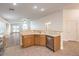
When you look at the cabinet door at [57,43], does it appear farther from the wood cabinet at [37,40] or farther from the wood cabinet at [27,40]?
the wood cabinet at [27,40]

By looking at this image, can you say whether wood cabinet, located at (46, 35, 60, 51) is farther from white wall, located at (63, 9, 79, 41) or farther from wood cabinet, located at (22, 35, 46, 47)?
white wall, located at (63, 9, 79, 41)

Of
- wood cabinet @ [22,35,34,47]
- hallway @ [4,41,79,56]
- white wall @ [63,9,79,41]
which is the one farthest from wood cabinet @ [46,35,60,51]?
white wall @ [63,9,79,41]

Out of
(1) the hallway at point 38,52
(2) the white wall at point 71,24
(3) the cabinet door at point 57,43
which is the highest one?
(2) the white wall at point 71,24

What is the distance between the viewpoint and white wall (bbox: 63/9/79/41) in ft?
22.8

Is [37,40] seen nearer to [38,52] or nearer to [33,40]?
[33,40]

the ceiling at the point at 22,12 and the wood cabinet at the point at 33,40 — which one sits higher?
the ceiling at the point at 22,12

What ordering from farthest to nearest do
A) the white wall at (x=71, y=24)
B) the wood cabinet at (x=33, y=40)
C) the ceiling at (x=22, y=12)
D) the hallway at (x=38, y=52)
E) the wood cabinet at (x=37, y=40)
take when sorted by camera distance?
1. the white wall at (x=71, y=24)
2. the wood cabinet at (x=33, y=40)
3. the wood cabinet at (x=37, y=40)
4. the hallway at (x=38, y=52)
5. the ceiling at (x=22, y=12)

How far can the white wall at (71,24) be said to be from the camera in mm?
6938

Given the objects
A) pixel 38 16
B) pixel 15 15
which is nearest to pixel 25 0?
pixel 38 16

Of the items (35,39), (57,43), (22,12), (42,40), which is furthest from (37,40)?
(22,12)

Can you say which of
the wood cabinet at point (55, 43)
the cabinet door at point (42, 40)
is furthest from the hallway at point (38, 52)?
the cabinet door at point (42, 40)

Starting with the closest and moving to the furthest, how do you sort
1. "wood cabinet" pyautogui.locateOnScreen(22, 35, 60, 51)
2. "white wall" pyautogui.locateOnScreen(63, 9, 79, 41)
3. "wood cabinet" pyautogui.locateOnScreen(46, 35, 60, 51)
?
"wood cabinet" pyautogui.locateOnScreen(46, 35, 60, 51) < "wood cabinet" pyautogui.locateOnScreen(22, 35, 60, 51) < "white wall" pyautogui.locateOnScreen(63, 9, 79, 41)

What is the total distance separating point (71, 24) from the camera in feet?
23.3

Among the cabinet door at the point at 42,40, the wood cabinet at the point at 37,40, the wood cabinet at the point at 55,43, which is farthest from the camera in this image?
the cabinet door at the point at 42,40
